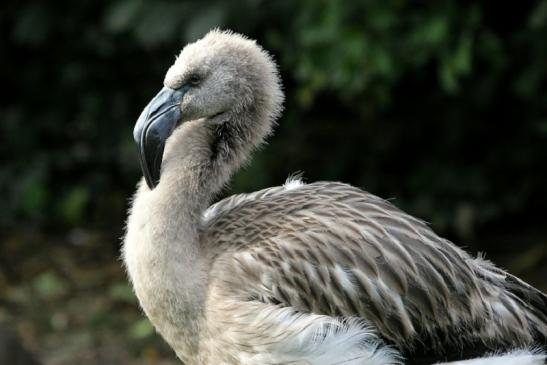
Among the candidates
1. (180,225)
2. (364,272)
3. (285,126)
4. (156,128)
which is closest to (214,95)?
(156,128)

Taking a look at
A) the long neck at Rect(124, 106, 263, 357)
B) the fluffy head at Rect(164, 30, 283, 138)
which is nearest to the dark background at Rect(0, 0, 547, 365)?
the fluffy head at Rect(164, 30, 283, 138)

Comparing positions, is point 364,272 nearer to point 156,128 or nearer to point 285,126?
point 156,128

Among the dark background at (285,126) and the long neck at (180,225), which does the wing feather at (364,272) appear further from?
the dark background at (285,126)

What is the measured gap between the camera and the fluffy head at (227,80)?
5109 millimetres

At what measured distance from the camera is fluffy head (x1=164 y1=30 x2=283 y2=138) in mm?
5109

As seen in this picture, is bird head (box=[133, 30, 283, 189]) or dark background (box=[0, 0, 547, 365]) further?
dark background (box=[0, 0, 547, 365])

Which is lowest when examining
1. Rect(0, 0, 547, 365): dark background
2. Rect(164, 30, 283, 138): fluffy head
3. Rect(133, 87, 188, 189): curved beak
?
Rect(0, 0, 547, 365): dark background

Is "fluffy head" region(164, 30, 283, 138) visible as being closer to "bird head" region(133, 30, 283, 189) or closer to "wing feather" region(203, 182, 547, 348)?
"bird head" region(133, 30, 283, 189)

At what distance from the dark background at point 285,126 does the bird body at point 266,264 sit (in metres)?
2.80

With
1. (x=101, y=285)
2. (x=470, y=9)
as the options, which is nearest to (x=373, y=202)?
(x=470, y=9)

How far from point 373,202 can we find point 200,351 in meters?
1.10

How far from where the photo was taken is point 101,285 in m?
9.31

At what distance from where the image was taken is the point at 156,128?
4.99 metres

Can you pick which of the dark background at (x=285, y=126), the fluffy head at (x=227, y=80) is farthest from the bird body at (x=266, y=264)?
the dark background at (x=285, y=126)
